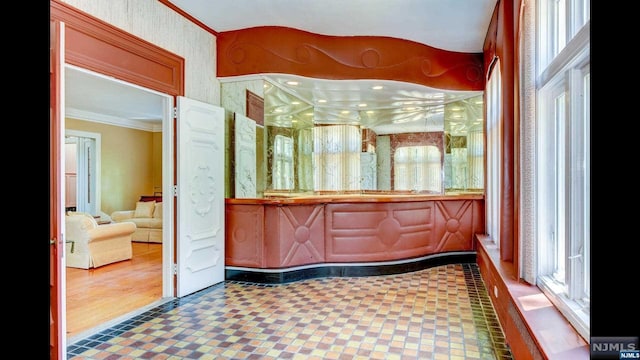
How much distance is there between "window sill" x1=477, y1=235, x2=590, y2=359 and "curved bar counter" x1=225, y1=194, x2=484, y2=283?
175cm

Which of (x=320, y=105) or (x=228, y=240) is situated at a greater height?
(x=320, y=105)

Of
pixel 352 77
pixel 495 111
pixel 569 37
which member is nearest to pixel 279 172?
pixel 352 77

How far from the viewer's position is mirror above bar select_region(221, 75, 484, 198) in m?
4.47

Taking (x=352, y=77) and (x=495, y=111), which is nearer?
(x=495, y=111)

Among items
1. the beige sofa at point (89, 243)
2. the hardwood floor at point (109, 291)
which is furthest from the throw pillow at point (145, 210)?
the beige sofa at point (89, 243)

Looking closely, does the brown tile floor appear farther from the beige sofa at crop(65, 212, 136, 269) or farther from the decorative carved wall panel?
the decorative carved wall panel

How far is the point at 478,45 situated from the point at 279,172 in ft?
10.4

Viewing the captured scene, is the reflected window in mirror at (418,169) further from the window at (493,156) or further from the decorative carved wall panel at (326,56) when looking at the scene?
the decorative carved wall panel at (326,56)

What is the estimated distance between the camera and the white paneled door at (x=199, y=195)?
12.1 ft

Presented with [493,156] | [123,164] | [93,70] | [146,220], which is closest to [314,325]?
[93,70]

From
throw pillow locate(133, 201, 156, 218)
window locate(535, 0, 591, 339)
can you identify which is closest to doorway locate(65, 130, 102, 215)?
throw pillow locate(133, 201, 156, 218)

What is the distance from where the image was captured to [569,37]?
1.80 m
